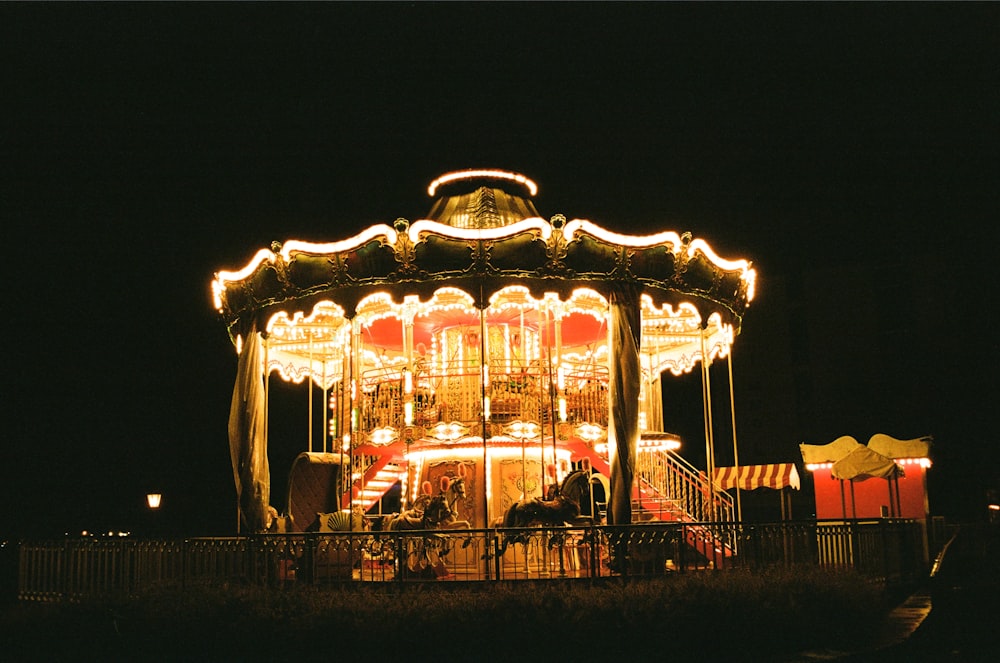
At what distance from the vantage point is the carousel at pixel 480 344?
1362 centimetres

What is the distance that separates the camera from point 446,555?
12.4m

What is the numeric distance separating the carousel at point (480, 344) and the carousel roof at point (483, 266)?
0.9 inches

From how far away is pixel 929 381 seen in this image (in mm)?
34844

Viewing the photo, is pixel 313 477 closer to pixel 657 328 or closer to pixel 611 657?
pixel 657 328

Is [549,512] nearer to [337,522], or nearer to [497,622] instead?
[337,522]

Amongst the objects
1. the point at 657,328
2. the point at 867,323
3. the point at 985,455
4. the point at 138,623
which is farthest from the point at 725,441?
the point at 138,623

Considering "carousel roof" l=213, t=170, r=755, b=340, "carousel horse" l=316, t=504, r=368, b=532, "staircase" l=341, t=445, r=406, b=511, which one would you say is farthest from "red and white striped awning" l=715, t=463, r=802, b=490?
"carousel horse" l=316, t=504, r=368, b=532

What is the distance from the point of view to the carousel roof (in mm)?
13570

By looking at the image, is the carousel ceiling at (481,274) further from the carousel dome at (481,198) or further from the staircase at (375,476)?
the staircase at (375,476)

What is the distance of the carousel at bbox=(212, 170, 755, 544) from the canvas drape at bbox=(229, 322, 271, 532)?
0.07 feet

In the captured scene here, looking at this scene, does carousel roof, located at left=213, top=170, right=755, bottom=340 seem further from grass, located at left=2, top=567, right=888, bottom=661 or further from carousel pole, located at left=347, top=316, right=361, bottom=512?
grass, located at left=2, top=567, right=888, bottom=661

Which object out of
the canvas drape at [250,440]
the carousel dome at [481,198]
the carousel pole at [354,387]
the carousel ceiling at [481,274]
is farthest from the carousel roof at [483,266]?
the carousel dome at [481,198]

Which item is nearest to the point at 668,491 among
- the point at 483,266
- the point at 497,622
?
the point at 483,266

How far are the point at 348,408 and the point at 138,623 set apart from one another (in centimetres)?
554
